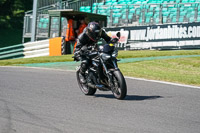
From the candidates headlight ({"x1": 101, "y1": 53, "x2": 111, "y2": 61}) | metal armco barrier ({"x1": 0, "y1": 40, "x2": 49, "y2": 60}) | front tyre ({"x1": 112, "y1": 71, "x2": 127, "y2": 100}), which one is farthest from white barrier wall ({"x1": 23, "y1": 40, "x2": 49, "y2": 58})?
front tyre ({"x1": 112, "y1": 71, "x2": 127, "y2": 100})

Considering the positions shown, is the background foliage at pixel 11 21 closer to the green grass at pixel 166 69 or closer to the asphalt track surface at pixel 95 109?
the green grass at pixel 166 69

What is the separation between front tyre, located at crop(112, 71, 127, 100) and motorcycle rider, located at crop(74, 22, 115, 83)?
89 centimetres

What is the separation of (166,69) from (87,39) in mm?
6620

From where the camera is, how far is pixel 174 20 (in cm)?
2111

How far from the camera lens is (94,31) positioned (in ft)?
25.1

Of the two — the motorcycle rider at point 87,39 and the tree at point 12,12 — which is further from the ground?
the tree at point 12,12

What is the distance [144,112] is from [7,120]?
6.79 feet

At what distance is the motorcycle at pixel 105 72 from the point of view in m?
7.17

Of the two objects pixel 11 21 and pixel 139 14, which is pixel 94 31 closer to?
pixel 139 14

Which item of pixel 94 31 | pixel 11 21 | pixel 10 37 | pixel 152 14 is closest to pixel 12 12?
pixel 11 21

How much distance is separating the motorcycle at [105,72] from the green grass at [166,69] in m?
3.58

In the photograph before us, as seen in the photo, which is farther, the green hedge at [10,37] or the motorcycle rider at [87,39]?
the green hedge at [10,37]

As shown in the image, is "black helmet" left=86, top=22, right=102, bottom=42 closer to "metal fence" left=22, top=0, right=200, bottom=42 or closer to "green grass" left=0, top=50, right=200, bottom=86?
"green grass" left=0, top=50, right=200, bottom=86

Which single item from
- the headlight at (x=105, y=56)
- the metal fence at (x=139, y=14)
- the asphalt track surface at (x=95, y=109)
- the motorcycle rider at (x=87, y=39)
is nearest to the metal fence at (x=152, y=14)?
the metal fence at (x=139, y=14)
